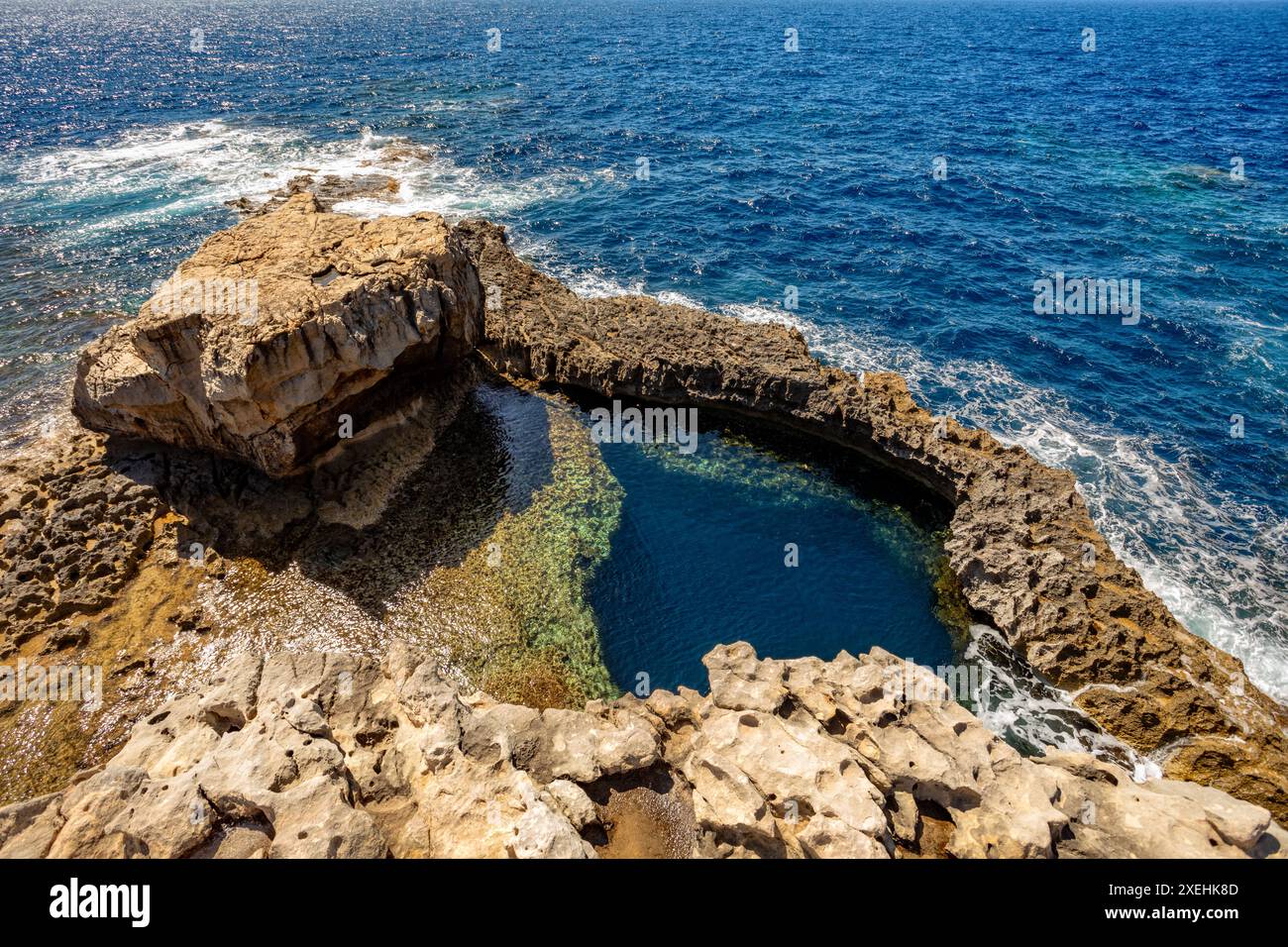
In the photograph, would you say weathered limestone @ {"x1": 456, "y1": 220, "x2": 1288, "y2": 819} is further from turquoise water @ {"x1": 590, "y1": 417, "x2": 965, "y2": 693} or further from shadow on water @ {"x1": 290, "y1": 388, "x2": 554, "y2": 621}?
shadow on water @ {"x1": 290, "y1": 388, "x2": 554, "y2": 621}

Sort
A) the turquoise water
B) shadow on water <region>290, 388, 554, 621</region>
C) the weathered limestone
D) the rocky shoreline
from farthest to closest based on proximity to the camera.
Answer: shadow on water <region>290, 388, 554, 621</region>, the turquoise water, the weathered limestone, the rocky shoreline

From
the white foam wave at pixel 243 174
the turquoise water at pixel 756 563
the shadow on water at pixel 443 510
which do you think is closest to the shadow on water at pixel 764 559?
the turquoise water at pixel 756 563

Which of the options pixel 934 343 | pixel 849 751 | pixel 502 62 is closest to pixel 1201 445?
pixel 934 343

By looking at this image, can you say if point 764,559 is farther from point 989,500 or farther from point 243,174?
point 243,174

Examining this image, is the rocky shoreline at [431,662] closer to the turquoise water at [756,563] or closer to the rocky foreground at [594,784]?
the rocky foreground at [594,784]

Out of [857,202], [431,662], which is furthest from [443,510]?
[857,202]

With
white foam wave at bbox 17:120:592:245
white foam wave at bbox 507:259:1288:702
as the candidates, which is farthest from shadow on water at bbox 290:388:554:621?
white foam wave at bbox 17:120:592:245
